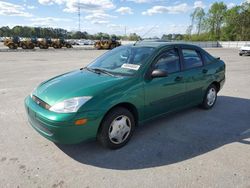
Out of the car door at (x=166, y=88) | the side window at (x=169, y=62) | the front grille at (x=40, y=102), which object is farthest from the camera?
the side window at (x=169, y=62)

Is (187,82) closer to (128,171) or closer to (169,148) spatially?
(169,148)

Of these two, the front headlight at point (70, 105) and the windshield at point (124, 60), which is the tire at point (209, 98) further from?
the front headlight at point (70, 105)

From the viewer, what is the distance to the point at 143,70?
3.47 m

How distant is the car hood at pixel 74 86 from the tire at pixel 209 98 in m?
2.48

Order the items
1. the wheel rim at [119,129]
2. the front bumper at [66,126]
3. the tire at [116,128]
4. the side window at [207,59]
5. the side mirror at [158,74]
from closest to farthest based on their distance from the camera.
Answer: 1. the front bumper at [66,126]
2. the tire at [116,128]
3. the wheel rim at [119,129]
4. the side mirror at [158,74]
5. the side window at [207,59]

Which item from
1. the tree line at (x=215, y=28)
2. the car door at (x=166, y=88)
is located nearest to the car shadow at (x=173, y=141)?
the car door at (x=166, y=88)

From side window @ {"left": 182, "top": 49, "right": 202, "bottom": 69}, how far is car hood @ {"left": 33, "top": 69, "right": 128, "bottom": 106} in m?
1.63

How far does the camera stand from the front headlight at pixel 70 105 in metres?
2.83

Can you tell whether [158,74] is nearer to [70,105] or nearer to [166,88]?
[166,88]

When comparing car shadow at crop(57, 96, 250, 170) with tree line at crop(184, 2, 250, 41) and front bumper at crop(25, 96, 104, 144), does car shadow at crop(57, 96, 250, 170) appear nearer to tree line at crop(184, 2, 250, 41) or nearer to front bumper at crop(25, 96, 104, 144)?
front bumper at crop(25, 96, 104, 144)

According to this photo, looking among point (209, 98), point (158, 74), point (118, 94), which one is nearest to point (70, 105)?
point (118, 94)

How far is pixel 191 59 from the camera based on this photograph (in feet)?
14.7

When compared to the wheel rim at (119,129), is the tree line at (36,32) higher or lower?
higher

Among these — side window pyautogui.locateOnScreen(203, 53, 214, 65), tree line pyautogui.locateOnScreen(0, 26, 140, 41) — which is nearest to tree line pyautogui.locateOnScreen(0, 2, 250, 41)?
tree line pyautogui.locateOnScreen(0, 26, 140, 41)
